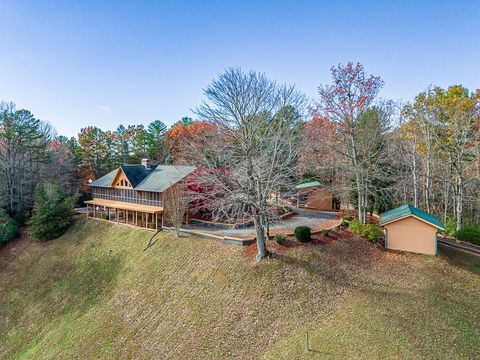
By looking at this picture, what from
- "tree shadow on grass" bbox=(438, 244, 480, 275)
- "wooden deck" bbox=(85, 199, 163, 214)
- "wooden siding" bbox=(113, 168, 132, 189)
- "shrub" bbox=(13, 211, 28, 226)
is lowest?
"tree shadow on grass" bbox=(438, 244, 480, 275)

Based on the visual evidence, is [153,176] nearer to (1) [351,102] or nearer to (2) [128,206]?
(2) [128,206]

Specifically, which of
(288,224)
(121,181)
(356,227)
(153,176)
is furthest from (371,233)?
(121,181)

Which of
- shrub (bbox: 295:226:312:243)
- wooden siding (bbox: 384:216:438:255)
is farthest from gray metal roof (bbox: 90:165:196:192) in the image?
wooden siding (bbox: 384:216:438:255)

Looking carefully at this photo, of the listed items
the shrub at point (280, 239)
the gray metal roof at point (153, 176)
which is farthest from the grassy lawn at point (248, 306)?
the gray metal roof at point (153, 176)

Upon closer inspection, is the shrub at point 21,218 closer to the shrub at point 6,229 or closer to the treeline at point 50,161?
the treeline at point 50,161

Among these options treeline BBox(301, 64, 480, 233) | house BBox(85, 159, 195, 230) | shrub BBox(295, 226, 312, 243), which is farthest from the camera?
house BBox(85, 159, 195, 230)

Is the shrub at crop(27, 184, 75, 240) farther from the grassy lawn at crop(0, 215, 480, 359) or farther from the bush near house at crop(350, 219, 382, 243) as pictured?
the bush near house at crop(350, 219, 382, 243)

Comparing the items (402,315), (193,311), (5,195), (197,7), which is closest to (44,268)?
(5,195)
